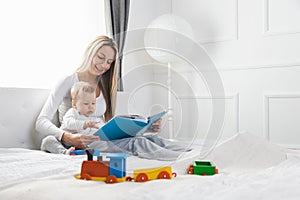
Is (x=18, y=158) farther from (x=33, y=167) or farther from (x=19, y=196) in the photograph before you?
(x=19, y=196)

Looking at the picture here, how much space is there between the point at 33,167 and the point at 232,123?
6.82 feet

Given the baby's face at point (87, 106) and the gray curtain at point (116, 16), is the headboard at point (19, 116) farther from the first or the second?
the gray curtain at point (116, 16)

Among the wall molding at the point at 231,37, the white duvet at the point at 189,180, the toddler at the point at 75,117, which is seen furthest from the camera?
the wall molding at the point at 231,37

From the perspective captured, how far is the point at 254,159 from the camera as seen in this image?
1079mm

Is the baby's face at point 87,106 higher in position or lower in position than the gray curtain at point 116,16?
lower

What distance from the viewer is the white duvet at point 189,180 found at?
0.66 m

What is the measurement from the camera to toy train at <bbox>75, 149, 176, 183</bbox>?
2.67 ft

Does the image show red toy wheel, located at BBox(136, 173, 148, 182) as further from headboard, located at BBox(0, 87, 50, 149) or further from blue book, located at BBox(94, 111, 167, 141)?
headboard, located at BBox(0, 87, 50, 149)

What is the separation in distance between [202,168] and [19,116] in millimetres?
1313

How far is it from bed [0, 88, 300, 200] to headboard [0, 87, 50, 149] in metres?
0.72

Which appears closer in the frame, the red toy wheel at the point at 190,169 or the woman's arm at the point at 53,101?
the red toy wheel at the point at 190,169

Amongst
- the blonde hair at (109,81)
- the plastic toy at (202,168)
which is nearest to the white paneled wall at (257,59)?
the blonde hair at (109,81)

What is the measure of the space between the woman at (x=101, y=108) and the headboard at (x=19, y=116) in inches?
3.6

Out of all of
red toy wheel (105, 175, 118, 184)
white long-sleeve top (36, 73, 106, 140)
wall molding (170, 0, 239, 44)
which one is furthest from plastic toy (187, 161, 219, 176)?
wall molding (170, 0, 239, 44)
